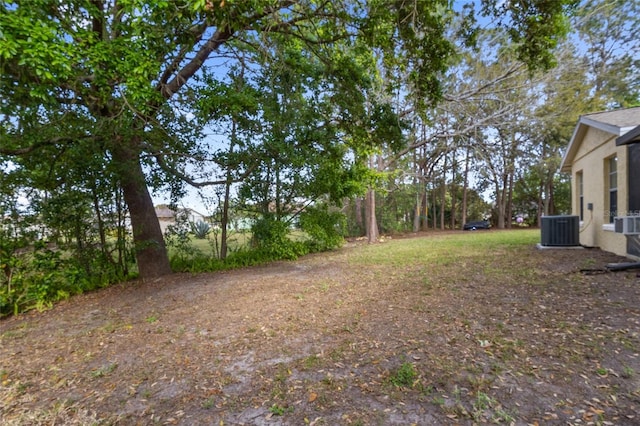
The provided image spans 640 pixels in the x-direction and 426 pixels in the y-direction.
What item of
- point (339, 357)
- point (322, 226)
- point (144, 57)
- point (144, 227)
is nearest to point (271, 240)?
point (322, 226)

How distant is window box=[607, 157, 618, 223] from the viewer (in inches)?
277

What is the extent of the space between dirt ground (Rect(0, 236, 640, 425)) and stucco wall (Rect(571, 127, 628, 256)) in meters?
2.67

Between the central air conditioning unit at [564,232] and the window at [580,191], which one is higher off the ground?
the window at [580,191]

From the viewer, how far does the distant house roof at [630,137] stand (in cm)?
541

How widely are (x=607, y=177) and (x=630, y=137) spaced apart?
2.31 meters

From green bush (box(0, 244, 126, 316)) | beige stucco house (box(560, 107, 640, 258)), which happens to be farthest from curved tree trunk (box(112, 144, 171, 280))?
beige stucco house (box(560, 107, 640, 258))

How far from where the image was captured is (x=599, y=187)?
7730mm

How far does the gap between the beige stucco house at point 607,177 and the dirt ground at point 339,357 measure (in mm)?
2236

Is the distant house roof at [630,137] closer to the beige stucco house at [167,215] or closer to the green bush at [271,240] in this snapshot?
the green bush at [271,240]

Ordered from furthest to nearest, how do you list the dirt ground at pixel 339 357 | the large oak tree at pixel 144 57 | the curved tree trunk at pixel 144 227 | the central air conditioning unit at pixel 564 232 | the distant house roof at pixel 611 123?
the central air conditioning unit at pixel 564 232, the distant house roof at pixel 611 123, the curved tree trunk at pixel 144 227, the large oak tree at pixel 144 57, the dirt ground at pixel 339 357

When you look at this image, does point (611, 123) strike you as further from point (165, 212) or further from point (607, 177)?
point (165, 212)

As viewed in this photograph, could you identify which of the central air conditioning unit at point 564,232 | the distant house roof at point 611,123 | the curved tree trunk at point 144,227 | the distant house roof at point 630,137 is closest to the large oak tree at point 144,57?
the curved tree trunk at point 144,227

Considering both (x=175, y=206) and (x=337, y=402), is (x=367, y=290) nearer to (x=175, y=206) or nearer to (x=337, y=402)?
(x=337, y=402)

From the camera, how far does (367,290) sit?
4965 millimetres
